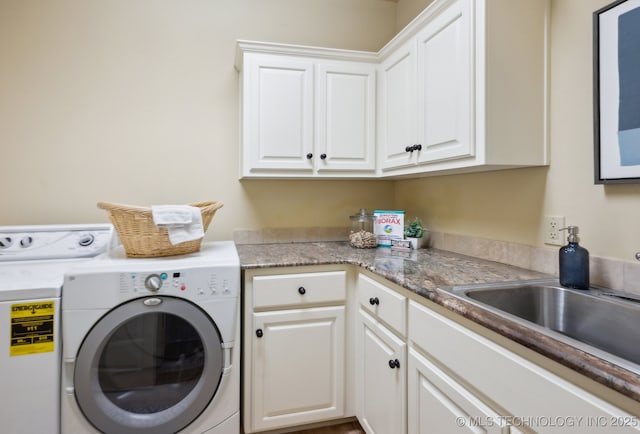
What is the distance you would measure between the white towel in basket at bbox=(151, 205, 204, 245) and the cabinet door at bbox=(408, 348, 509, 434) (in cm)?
107

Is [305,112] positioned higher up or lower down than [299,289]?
higher up

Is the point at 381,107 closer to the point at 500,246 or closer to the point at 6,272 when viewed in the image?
the point at 500,246

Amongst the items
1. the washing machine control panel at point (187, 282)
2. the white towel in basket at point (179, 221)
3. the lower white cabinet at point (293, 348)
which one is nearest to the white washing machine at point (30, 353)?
the washing machine control panel at point (187, 282)

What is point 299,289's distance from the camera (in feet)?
5.45

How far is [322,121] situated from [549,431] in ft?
5.71

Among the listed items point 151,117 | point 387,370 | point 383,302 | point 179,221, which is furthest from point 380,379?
point 151,117

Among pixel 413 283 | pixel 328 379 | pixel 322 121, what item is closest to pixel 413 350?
pixel 413 283

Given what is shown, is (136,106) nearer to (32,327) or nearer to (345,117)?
(345,117)

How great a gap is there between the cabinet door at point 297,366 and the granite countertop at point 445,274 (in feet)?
0.88

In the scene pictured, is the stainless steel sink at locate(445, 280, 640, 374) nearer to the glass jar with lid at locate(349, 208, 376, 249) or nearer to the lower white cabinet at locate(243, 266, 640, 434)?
the lower white cabinet at locate(243, 266, 640, 434)

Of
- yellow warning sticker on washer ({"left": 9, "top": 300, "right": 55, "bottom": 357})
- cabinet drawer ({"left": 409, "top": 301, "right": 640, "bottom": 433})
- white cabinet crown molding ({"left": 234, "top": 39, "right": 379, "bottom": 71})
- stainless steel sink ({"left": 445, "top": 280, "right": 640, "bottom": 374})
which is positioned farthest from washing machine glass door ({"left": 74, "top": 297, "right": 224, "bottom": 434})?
white cabinet crown molding ({"left": 234, "top": 39, "right": 379, "bottom": 71})

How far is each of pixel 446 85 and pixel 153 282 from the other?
146 centimetres

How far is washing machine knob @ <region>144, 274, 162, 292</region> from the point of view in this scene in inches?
55.8

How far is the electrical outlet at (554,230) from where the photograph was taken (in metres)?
1.35
